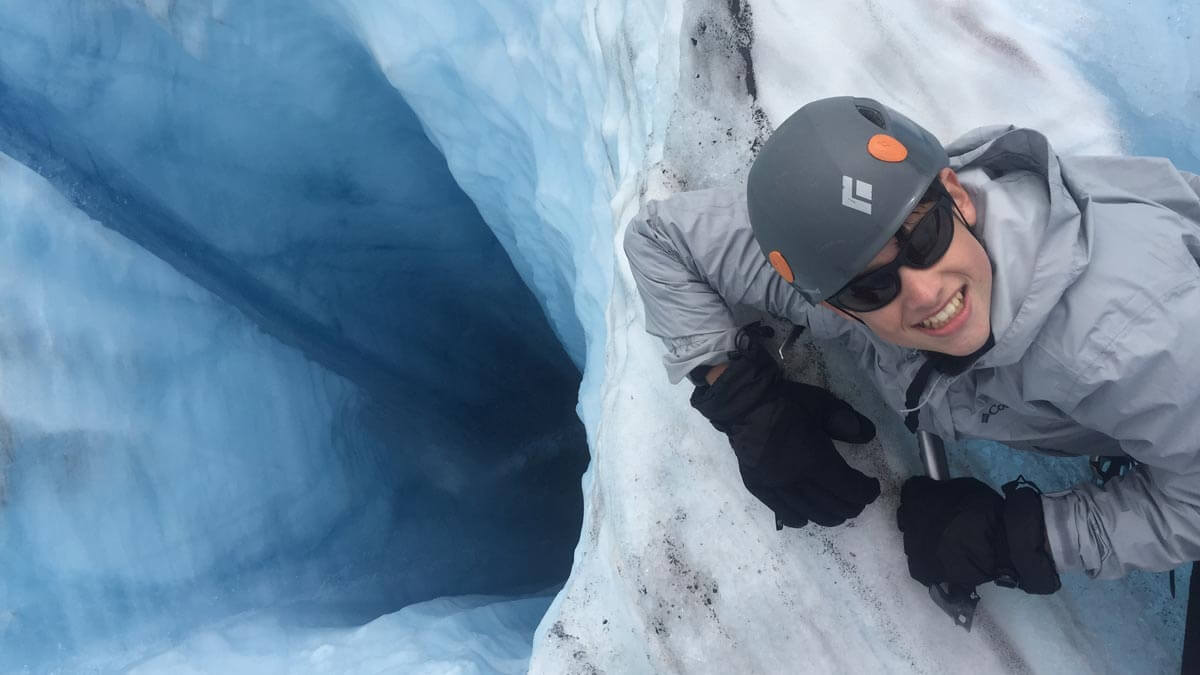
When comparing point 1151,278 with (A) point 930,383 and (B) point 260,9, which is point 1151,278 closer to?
(A) point 930,383

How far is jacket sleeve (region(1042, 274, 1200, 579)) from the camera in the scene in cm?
101

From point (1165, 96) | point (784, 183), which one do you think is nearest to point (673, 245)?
point (784, 183)

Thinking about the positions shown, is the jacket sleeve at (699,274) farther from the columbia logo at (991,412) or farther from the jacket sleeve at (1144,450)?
the jacket sleeve at (1144,450)

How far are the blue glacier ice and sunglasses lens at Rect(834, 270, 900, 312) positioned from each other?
17.5 inches

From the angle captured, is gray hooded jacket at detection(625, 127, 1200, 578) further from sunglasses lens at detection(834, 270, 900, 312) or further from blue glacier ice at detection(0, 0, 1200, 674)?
blue glacier ice at detection(0, 0, 1200, 674)

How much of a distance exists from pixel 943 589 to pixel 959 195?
2.45ft

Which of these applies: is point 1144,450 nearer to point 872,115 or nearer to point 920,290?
point 920,290

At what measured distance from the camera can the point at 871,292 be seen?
43.6 inches

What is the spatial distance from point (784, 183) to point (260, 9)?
7.13 feet

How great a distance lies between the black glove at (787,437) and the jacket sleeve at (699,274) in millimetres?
67

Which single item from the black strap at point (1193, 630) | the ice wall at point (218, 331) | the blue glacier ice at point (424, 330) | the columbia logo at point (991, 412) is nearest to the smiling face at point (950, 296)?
the columbia logo at point (991, 412)

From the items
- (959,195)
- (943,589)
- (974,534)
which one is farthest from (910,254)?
(943,589)

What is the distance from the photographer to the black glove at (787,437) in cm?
132

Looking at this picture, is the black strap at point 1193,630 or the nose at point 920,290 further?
the black strap at point 1193,630
